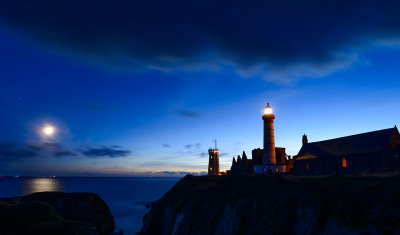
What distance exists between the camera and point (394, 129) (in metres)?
53.2

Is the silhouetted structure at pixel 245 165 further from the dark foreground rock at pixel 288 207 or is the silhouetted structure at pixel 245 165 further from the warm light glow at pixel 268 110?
the dark foreground rock at pixel 288 207

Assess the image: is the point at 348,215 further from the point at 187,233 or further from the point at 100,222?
the point at 100,222

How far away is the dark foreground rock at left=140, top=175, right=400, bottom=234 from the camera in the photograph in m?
21.9

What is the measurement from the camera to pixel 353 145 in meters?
58.1

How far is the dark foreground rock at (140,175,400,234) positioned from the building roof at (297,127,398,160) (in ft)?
86.1

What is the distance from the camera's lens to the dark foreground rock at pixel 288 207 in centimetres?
2186

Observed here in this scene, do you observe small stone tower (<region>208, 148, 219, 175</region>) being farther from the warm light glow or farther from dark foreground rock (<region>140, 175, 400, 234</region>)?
dark foreground rock (<region>140, 175, 400, 234</region>)

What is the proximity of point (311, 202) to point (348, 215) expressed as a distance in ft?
13.8

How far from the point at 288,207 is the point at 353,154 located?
37.0 meters

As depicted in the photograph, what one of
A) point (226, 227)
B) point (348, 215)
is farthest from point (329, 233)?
point (226, 227)

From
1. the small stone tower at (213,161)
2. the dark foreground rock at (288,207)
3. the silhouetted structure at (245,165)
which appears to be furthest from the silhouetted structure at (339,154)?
the small stone tower at (213,161)

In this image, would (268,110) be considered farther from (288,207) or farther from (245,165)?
(288,207)

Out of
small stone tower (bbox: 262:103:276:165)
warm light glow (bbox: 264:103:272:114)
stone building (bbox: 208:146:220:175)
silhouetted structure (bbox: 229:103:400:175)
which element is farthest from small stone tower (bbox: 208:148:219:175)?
warm light glow (bbox: 264:103:272:114)

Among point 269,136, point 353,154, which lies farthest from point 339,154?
point 269,136
